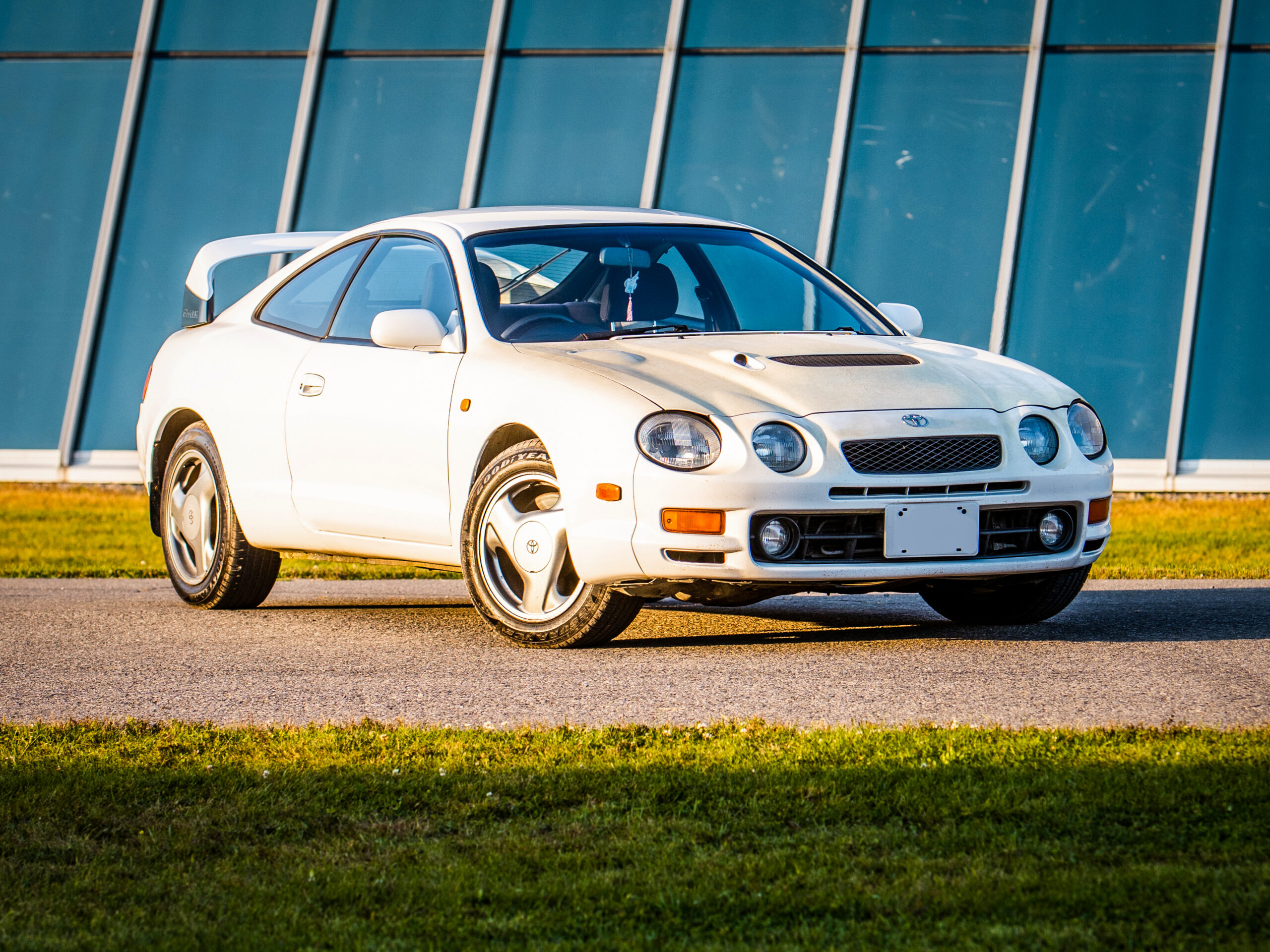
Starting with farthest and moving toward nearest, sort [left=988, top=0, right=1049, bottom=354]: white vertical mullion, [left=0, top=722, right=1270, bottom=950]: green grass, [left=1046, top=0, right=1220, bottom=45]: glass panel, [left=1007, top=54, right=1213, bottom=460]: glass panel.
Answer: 1. [left=1046, top=0, right=1220, bottom=45]: glass panel
2. [left=988, top=0, right=1049, bottom=354]: white vertical mullion
3. [left=1007, top=54, right=1213, bottom=460]: glass panel
4. [left=0, top=722, right=1270, bottom=950]: green grass

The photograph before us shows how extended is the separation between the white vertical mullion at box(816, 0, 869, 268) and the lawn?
3402 mm

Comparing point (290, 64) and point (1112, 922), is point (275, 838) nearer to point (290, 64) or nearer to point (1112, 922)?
point (1112, 922)

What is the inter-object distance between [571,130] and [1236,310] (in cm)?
607

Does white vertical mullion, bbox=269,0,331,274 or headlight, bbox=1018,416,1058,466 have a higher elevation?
white vertical mullion, bbox=269,0,331,274

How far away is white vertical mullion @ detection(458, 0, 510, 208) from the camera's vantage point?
637 inches

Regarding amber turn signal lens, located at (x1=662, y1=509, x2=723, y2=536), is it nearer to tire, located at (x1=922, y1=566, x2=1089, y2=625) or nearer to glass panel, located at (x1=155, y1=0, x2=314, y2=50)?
tire, located at (x1=922, y1=566, x2=1089, y2=625)

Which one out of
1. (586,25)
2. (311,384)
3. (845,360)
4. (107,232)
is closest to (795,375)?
(845,360)

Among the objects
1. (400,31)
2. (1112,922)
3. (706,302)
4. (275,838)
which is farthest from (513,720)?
(400,31)

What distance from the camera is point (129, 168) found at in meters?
16.7

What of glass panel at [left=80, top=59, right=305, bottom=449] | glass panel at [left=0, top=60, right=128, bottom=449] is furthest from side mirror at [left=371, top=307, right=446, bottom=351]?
glass panel at [left=0, top=60, right=128, bottom=449]

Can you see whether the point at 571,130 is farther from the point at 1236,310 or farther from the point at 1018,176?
the point at 1236,310

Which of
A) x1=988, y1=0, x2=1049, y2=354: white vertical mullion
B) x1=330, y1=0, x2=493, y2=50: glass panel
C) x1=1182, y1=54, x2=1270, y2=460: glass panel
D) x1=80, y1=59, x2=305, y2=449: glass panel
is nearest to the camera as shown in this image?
x1=1182, y1=54, x2=1270, y2=460: glass panel

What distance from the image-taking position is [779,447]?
5.69 metres

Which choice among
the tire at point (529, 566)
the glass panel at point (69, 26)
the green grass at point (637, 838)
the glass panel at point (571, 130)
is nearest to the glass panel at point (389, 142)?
the glass panel at point (571, 130)
